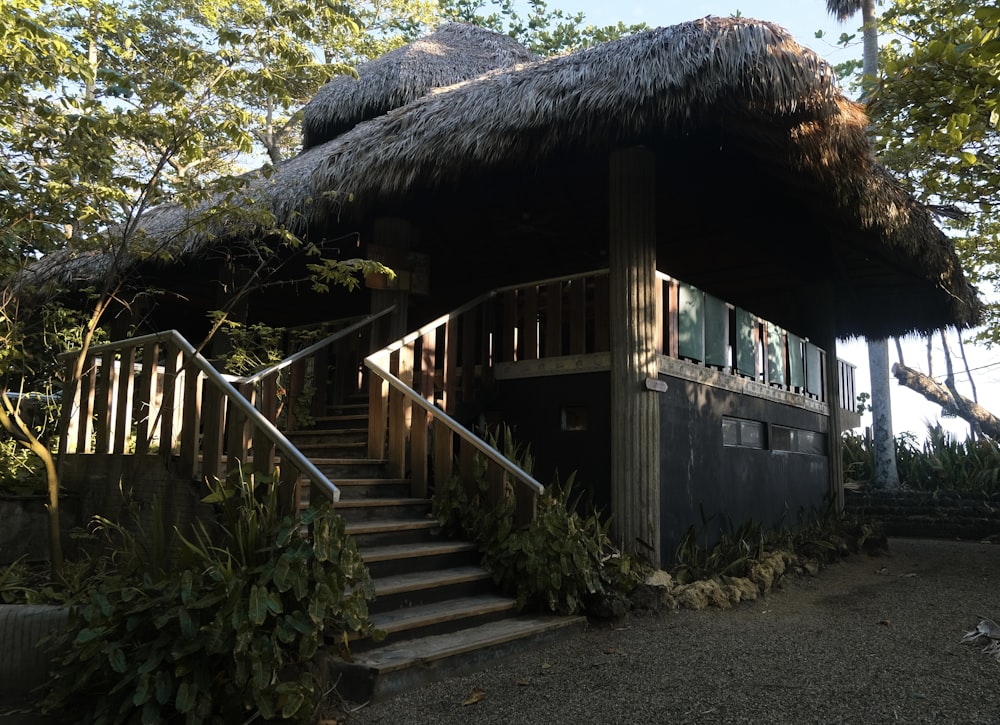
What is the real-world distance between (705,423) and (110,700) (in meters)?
5.19

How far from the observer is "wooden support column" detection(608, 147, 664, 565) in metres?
6.00

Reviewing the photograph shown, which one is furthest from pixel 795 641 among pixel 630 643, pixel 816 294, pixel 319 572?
pixel 816 294

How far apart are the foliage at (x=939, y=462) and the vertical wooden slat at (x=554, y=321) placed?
9307 mm

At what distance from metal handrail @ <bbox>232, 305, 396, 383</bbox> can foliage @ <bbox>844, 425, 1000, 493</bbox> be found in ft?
34.2

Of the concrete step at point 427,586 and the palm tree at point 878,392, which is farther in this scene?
the palm tree at point 878,392

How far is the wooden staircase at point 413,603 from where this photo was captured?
3.73m

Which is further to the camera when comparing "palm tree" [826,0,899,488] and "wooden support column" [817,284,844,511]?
"palm tree" [826,0,899,488]

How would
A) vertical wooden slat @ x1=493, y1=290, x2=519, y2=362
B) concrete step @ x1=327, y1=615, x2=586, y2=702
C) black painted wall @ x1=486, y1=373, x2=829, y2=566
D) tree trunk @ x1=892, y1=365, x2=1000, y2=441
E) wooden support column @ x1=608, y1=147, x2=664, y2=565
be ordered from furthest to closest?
1. tree trunk @ x1=892, y1=365, x2=1000, y2=441
2. vertical wooden slat @ x1=493, y1=290, x2=519, y2=362
3. black painted wall @ x1=486, y1=373, x2=829, y2=566
4. wooden support column @ x1=608, y1=147, x2=664, y2=565
5. concrete step @ x1=327, y1=615, x2=586, y2=702

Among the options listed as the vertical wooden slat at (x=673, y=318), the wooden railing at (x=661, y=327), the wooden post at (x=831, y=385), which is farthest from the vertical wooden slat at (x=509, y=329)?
the wooden post at (x=831, y=385)

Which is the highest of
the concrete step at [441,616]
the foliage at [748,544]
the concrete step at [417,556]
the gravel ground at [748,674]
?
the concrete step at [417,556]

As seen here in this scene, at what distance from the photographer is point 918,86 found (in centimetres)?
596

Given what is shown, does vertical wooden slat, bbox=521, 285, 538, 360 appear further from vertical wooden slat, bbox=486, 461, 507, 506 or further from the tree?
the tree

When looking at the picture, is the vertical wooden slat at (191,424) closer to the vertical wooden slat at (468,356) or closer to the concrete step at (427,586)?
the concrete step at (427,586)

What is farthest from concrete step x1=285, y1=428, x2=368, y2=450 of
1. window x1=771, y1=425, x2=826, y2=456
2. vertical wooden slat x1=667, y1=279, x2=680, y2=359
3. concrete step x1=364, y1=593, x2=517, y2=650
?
window x1=771, y1=425, x2=826, y2=456
